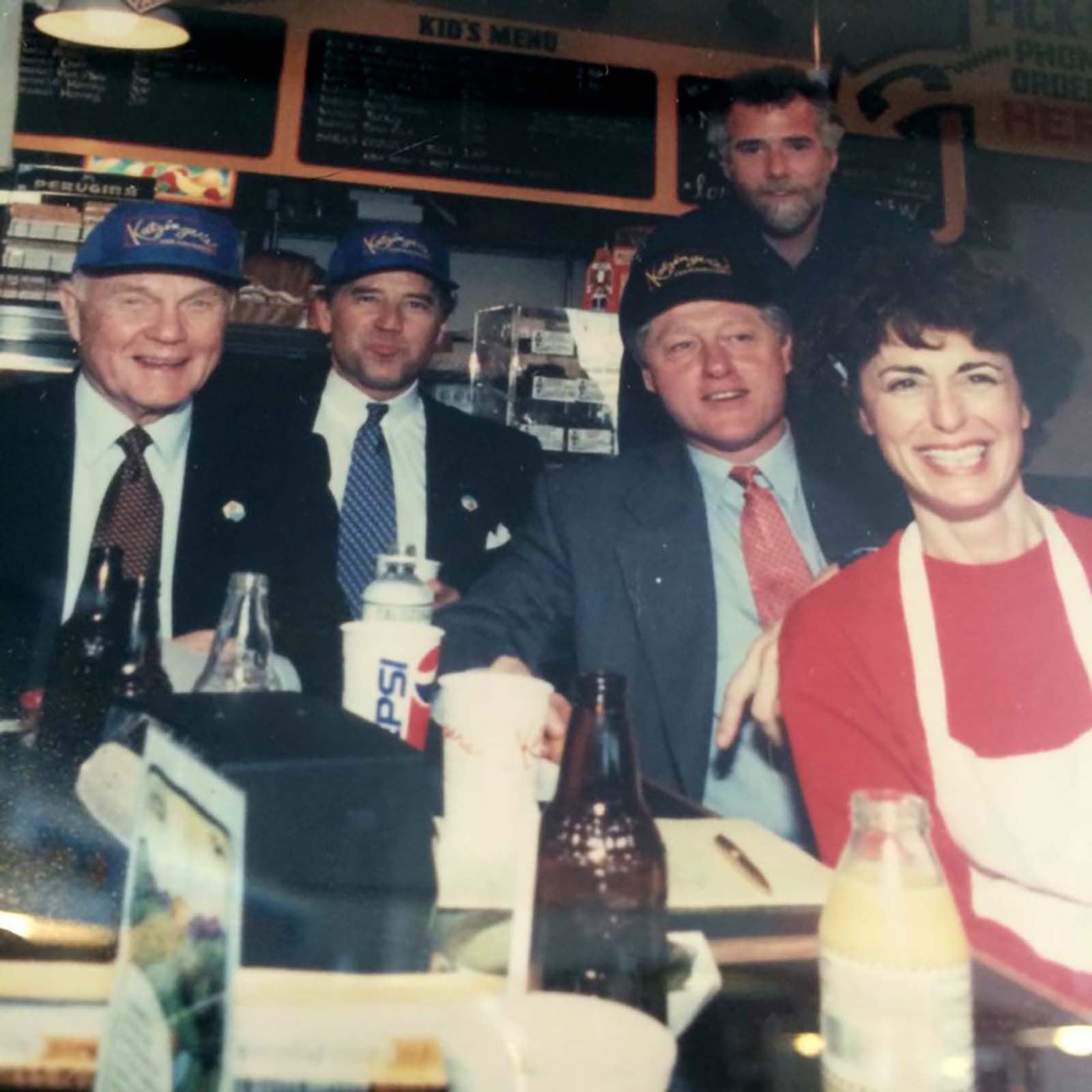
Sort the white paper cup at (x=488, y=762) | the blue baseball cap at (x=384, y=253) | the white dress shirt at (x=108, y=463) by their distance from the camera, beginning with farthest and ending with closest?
1. the blue baseball cap at (x=384, y=253)
2. the white dress shirt at (x=108, y=463)
3. the white paper cup at (x=488, y=762)

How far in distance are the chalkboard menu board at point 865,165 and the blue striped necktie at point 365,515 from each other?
1.73ft

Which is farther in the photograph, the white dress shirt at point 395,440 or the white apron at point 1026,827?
the white dress shirt at point 395,440

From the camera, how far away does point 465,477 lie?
1367 millimetres

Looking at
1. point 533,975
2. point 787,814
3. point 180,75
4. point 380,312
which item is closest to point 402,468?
point 380,312

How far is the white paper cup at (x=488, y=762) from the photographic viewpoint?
0.65m

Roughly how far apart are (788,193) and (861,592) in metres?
0.56

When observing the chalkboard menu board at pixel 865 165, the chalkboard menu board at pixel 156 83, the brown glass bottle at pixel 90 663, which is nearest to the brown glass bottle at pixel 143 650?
the brown glass bottle at pixel 90 663

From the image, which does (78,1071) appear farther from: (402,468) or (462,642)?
(402,468)

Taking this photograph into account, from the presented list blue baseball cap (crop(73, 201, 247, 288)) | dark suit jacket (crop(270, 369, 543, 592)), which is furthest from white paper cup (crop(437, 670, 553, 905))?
blue baseball cap (crop(73, 201, 247, 288))

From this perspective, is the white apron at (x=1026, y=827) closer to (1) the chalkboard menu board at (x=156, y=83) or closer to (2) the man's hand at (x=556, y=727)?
(2) the man's hand at (x=556, y=727)

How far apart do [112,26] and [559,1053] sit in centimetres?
114

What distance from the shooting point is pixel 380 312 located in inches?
55.0

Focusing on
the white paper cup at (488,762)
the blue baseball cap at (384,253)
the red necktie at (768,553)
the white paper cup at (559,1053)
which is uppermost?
the blue baseball cap at (384,253)

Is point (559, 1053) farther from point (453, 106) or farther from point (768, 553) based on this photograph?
point (453, 106)
